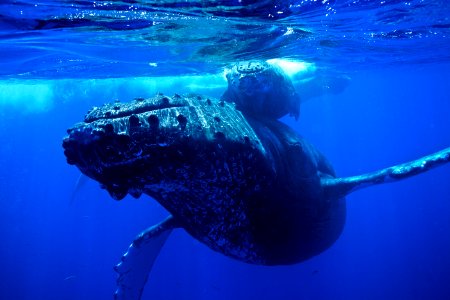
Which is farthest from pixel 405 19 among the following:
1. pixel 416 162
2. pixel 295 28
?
pixel 416 162

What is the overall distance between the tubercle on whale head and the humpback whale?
0.4 inches

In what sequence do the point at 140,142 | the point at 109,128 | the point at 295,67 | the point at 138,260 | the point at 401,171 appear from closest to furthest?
the point at 109,128 < the point at 140,142 < the point at 401,171 < the point at 138,260 < the point at 295,67

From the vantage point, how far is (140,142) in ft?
12.5

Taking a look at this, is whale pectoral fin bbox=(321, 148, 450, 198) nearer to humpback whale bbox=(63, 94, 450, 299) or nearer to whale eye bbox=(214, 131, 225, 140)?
humpback whale bbox=(63, 94, 450, 299)

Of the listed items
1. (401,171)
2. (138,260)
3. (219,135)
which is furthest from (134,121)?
(401,171)

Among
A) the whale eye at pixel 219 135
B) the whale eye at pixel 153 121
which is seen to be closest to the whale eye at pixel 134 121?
the whale eye at pixel 153 121

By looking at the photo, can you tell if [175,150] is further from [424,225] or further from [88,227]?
[424,225]

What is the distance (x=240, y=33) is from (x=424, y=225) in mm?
90867

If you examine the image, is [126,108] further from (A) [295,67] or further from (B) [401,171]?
(A) [295,67]

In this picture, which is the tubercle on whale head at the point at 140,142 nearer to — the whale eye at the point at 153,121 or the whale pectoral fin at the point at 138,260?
the whale eye at the point at 153,121

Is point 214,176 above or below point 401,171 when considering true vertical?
above

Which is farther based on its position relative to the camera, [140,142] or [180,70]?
[180,70]

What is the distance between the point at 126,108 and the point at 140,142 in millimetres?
479

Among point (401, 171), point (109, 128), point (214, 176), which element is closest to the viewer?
point (109, 128)
